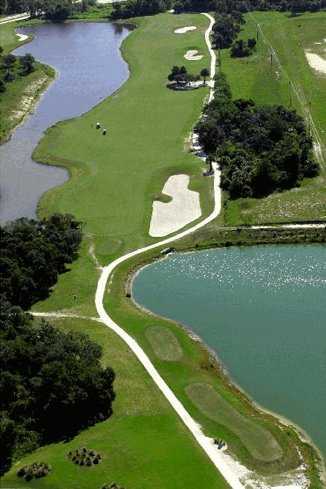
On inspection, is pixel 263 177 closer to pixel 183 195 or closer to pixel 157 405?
pixel 183 195

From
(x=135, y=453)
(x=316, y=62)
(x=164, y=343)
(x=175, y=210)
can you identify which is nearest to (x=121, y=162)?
(x=175, y=210)

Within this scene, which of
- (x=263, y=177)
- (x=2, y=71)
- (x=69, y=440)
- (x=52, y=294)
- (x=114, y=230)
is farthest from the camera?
(x=2, y=71)

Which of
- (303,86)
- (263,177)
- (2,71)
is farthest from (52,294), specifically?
(2,71)

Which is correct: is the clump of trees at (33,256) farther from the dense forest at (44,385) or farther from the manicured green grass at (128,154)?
the manicured green grass at (128,154)

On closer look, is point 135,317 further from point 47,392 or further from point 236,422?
point 236,422

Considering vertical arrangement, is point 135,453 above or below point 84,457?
below

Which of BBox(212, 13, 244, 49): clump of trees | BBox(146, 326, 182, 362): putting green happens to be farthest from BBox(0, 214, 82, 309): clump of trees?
BBox(212, 13, 244, 49): clump of trees
